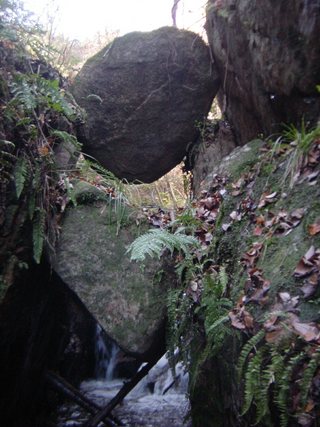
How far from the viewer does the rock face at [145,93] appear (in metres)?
6.67

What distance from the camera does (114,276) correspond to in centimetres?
418

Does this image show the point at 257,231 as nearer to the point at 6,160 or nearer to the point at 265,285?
the point at 265,285

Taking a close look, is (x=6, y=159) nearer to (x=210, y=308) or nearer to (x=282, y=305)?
(x=210, y=308)

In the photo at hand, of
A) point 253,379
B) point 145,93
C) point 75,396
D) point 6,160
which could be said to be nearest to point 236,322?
point 253,379

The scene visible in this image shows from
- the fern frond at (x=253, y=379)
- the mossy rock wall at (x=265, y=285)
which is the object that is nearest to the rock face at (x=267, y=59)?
the mossy rock wall at (x=265, y=285)

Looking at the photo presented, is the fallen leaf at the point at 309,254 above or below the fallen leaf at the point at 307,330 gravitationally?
above

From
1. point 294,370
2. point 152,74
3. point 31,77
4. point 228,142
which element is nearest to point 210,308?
point 294,370

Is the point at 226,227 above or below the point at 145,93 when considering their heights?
below

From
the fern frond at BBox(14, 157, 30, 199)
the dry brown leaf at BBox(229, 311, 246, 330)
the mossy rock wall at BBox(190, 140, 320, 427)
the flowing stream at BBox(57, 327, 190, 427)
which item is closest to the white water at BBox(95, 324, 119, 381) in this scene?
the flowing stream at BBox(57, 327, 190, 427)

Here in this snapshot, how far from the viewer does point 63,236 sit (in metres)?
4.39

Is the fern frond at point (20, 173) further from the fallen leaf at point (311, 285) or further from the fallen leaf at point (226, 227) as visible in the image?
the fallen leaf at point (311, 285)

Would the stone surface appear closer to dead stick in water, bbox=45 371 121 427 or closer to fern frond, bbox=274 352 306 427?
dead stick in water, bbox=45 371 121 427

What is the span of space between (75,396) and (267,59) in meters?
4.41

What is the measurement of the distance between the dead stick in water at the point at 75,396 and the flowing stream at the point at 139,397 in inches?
7.9
